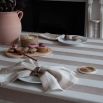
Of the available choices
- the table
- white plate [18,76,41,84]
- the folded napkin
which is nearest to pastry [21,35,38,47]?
the table

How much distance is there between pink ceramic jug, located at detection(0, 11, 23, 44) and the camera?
1657 millimetres

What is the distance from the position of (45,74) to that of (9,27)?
61cm

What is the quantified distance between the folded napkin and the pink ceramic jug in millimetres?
446

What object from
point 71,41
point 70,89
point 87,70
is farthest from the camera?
point 71,41

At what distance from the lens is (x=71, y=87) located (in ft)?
3.65

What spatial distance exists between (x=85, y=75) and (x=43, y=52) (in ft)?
1.19

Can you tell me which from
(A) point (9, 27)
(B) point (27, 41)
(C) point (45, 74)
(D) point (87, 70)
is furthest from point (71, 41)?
(C) point (45, 74)

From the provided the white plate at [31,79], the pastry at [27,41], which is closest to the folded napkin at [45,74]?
the white plate at [31,79]

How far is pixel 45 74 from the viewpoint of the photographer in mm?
1165

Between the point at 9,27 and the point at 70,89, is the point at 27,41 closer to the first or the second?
the point at 9,27

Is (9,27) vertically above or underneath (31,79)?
above

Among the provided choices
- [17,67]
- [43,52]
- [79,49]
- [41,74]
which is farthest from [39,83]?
[79,49]

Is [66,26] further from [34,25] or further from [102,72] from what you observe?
[102,72]

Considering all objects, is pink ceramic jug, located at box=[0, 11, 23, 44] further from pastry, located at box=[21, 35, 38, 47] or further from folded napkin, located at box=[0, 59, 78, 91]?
folded napkin, located at box=[0, 59, 78, 91]
